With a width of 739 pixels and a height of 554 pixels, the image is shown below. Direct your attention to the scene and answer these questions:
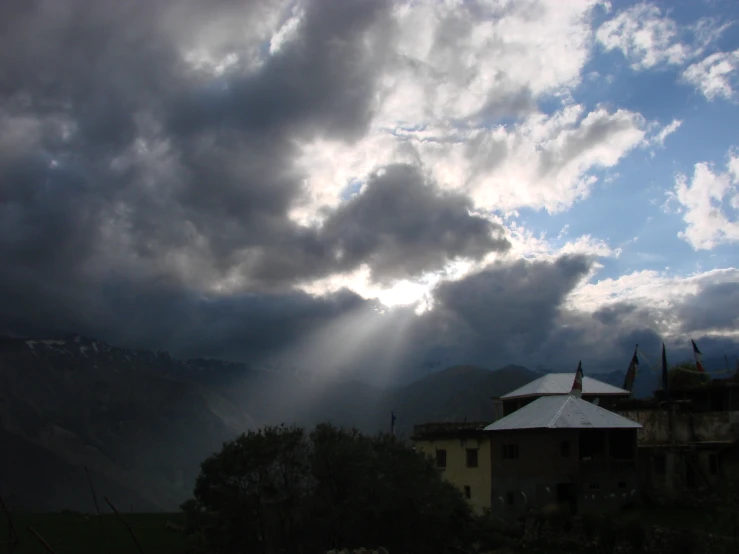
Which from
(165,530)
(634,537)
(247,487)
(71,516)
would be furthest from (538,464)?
(71,516)

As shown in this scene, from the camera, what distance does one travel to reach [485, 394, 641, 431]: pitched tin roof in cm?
4884

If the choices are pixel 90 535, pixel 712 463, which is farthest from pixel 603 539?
pixel 90 535

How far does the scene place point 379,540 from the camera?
32406 millimetres

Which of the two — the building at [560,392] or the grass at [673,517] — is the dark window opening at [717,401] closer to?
the building at [560,392]

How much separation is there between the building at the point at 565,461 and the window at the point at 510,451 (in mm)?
75

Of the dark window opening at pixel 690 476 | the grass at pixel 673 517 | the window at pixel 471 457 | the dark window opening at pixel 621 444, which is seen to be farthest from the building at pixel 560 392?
the grass at pixel 673 517

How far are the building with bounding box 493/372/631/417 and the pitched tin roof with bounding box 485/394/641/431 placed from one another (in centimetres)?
868

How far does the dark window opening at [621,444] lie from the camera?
50125 millimetres

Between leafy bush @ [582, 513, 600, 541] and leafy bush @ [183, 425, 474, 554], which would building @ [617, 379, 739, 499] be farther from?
leafy bush @ [183, 425, 474, 554]

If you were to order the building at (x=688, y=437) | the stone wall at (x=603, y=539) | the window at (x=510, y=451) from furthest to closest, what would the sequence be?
1. the window at (x=510, y=451)
2. the building at (x=688, y=437)
3. the stone wall at (x=603, y=539)

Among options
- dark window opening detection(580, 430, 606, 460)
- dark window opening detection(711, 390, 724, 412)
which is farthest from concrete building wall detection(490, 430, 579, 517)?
dark window opening detection(711, 390, 724, 412)

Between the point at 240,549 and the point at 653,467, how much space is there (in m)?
33.8

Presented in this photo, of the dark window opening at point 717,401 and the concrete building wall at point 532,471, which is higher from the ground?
the dark window opening at point 717,401

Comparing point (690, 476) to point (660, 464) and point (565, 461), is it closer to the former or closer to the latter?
point (660, 464)
